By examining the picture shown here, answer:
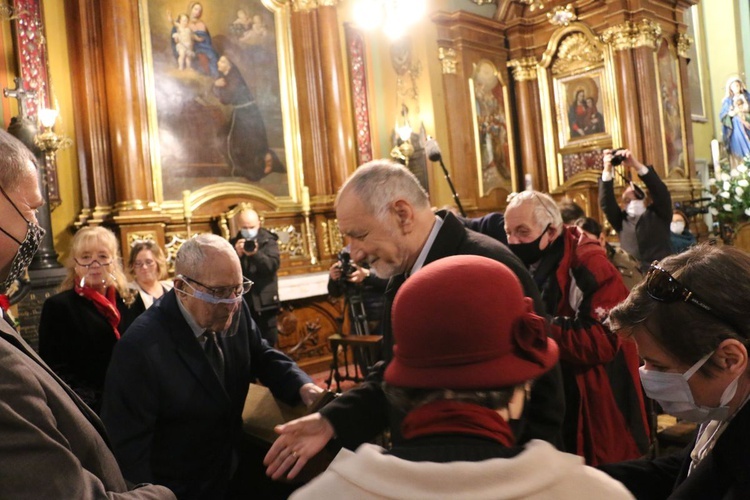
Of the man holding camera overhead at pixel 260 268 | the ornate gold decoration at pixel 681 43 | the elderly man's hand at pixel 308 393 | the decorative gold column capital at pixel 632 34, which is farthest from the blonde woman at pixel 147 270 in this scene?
the ornate gold decoration at pixel 681 43

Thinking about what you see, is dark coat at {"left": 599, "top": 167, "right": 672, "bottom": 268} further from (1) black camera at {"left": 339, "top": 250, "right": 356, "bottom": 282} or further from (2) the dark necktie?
(2) the dark necktie

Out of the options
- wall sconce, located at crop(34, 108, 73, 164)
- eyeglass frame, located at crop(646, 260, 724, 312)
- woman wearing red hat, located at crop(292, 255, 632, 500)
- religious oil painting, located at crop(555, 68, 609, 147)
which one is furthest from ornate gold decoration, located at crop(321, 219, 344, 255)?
woman wearing red hat, located at crop(292, 255, 632, 500)

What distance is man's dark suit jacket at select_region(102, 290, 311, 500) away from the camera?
2.29 meters

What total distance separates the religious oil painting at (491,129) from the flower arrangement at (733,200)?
3.34 meters

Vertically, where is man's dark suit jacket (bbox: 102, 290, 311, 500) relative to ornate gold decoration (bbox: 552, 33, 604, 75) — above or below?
below

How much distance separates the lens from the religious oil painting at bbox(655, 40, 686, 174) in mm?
10953

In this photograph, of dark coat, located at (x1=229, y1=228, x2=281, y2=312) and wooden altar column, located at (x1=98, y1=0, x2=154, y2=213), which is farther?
wooden altar column, located at (x1=98, y1=0, x2=154, y2=213)

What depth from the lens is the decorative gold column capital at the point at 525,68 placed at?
11719 millimetres

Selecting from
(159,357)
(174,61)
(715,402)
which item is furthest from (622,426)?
(174,61)

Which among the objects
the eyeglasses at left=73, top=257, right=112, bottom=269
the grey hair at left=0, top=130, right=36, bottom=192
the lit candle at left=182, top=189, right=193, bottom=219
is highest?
the lit candle at left=182, top=189, right=193, bottom=219

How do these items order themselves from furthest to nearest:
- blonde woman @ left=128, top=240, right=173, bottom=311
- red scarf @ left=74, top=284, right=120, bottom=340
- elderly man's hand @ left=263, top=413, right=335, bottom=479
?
blonde woman @ left=128, top=240, right=173, bottom=311 → red scarf @ left=74, top=284, right=120, bottom=340 → elderly man's hand @ left=263, top=413, right=335, bottom=479

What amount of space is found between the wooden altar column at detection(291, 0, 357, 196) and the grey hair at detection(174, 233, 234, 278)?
6810 mm

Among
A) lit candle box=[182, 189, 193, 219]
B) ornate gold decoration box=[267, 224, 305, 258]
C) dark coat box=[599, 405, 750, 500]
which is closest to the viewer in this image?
dark coat box=[599, 405, 750, 500]

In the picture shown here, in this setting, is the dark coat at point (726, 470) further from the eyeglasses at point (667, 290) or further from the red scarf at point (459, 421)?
the red scarf at point (459, 421)
